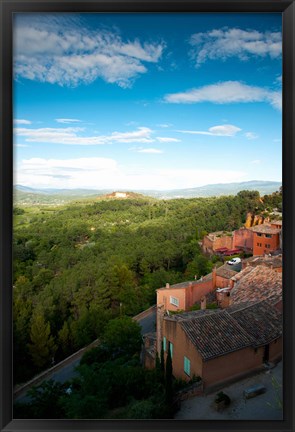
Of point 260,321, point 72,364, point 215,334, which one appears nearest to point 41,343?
point 72,364

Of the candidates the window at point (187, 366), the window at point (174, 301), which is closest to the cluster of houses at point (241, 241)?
the window at point (174, 301)

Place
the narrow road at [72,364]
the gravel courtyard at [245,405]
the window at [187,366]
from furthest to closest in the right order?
the narrow road at [72,364]
the window at [187,366]
the gravel courtyard at [245,405]

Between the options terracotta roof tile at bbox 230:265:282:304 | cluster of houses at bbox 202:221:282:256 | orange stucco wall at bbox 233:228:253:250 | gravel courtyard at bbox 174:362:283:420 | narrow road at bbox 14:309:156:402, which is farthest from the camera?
orange stucco wall at bbox 233:228:253:250

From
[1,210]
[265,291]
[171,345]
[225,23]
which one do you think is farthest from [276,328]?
[225,23]

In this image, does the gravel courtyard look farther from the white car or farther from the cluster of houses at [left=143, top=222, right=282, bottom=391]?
the white car

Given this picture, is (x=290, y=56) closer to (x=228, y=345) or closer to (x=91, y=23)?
(x=91, y=23)

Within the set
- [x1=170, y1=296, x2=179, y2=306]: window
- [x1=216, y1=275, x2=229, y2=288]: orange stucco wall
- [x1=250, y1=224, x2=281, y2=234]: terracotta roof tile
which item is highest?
[x1=250, y1=224, x2=281, y2=234]: terracotta roof tile

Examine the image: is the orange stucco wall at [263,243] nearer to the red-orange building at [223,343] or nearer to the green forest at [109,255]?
the green forest at [109,255]

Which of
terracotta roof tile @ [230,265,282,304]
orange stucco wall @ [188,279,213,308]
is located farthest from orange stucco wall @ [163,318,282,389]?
orange stucco wall @ [188,279,213,308]
